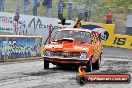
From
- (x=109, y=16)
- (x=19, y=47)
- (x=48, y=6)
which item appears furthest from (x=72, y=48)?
(x=48, y=6)

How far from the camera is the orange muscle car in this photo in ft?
50.6

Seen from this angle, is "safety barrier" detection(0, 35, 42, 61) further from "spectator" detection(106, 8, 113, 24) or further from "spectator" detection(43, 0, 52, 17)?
"spectator" detection(106, 8, 113, 24)

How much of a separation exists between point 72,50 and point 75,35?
140cm

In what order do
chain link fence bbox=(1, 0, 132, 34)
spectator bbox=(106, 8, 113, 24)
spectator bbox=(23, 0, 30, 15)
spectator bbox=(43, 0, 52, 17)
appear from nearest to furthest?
spectator bbox=(106, 8, 113, 24) < spectator bbox=(43, 0, 52, 17) < chain link fence bbox=(1, 0, 132, 34) < spectator bbox=(23, 0, 30, 15)

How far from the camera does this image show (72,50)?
15422 millimetres

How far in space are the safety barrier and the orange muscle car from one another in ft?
12.8

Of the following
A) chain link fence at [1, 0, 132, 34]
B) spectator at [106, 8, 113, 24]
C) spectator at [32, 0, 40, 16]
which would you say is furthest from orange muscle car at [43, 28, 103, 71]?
spectator at [32, 0, 40, 16]

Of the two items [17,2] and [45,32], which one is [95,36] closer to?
[45,32]

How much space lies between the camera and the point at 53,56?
15555 mm

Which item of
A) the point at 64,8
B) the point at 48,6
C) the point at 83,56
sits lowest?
the point at 83,56

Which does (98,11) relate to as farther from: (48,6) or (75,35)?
(75,35)

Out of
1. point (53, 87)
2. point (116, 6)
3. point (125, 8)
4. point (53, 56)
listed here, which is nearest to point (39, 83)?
point (53, 87)

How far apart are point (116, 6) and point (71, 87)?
24.3 m

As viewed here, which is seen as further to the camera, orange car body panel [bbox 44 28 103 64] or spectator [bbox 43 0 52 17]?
spectator [bbox 43 0 52 17]
